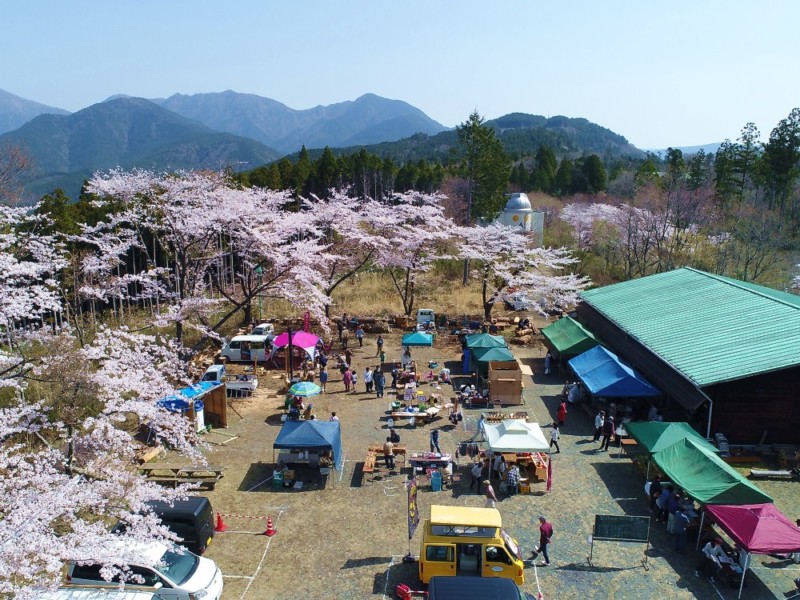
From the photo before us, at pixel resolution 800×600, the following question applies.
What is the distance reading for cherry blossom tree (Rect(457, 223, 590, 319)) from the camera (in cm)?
2997

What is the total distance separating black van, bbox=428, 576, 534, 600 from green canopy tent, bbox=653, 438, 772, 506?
5.35 meters

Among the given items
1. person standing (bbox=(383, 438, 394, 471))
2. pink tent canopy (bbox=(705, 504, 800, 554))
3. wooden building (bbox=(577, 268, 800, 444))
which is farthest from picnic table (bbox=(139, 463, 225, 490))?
wooden building (bbox=(577, 268, 800, 444))

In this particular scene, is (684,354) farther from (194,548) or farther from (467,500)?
(194,548)

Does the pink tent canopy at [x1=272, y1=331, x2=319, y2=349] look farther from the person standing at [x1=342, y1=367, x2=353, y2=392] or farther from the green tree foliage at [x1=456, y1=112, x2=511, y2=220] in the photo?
the green tree foliage at [x1=456, y1=112, x2=511, y2=220]

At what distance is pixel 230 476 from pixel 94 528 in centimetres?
723

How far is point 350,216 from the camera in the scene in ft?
105

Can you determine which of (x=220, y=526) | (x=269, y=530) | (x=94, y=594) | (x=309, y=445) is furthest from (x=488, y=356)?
(x=94, y=594)

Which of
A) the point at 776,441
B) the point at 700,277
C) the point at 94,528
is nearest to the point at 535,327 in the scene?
the point at 700,277

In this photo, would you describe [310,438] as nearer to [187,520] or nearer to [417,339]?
[187,520]

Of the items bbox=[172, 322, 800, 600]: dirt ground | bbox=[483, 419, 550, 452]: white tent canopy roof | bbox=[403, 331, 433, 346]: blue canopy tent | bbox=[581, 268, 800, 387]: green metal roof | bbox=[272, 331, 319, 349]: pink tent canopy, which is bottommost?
bbox=[172, 322, 800, 600]: dirt ground

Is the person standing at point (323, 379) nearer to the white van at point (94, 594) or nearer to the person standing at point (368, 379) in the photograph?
the person standing at point (368, 379)

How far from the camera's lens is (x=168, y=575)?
10.1m

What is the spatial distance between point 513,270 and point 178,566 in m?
25.4

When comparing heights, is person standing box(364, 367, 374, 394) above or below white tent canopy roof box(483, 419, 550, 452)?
below
